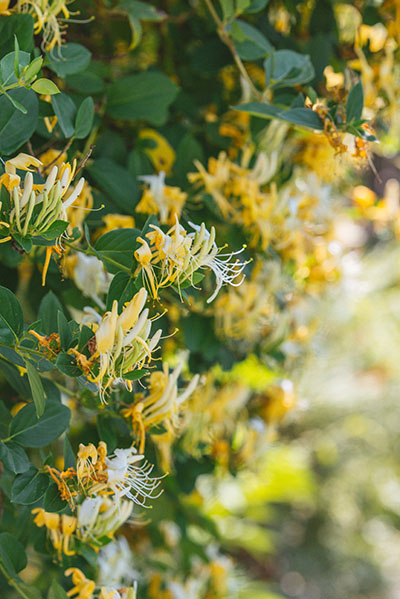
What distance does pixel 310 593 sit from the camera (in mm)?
1641

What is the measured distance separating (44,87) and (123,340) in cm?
11

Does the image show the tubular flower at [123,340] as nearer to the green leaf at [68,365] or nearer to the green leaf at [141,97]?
the green leaf at [68,365]

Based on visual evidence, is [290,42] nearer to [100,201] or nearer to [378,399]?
[100,201]

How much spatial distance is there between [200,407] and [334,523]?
4.25 feet

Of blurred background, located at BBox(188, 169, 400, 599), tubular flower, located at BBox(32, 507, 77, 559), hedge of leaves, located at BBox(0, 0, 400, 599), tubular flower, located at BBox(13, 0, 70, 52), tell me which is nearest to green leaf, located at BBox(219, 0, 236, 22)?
hedge of leaves, located at BBox(0, 0, 400, 599)

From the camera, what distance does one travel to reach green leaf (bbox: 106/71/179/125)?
41cm

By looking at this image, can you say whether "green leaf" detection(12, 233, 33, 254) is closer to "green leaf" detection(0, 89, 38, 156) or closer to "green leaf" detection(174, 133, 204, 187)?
"green leaf" detection(0, 89, 38, 156)

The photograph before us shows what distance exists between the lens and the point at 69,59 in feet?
1.13

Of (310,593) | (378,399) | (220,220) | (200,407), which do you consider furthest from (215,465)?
(310,593)

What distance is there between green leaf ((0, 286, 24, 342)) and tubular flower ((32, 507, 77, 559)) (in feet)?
0.37

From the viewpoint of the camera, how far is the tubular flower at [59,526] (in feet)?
1.06

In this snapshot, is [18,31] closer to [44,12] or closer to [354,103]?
[44,12]

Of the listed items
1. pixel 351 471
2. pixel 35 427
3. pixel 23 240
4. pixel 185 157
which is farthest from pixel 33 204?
pixel 351 471

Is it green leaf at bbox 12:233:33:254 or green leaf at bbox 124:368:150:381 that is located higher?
green leaf at bbox 12:233:33:254
